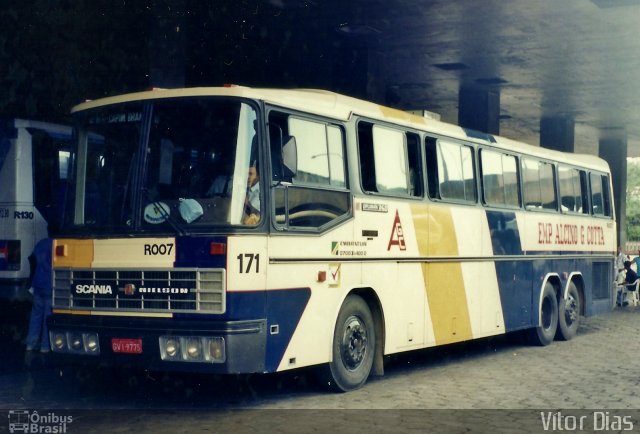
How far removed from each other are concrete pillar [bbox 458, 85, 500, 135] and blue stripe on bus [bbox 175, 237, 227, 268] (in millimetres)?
20285

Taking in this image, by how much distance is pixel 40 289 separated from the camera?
11.6 meters

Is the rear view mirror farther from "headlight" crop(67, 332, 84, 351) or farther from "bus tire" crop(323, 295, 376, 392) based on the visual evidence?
"headlight" crop(67, 332, 84, 351)

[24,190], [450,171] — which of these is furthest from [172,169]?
[24,190]

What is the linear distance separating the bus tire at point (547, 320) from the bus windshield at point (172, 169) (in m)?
8.23

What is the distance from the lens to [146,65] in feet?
82.2

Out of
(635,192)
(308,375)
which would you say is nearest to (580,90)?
(308,375)

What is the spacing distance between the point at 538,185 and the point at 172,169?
8.44 metres

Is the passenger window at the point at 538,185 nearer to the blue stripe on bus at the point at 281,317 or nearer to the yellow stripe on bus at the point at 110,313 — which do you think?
the blue stripe on bus at the point at 281,317

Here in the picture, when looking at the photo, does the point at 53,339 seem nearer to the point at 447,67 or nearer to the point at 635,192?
the point at 447,67

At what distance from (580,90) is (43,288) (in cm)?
2008

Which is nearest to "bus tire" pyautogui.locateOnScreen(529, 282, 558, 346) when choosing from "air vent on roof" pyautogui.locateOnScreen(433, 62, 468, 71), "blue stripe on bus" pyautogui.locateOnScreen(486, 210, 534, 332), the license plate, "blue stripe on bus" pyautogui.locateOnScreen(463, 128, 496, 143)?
"blue stripe on bus" pyautogui.locateOnScreen(486, 210, 534, 332)

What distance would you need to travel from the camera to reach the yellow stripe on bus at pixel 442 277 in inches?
462

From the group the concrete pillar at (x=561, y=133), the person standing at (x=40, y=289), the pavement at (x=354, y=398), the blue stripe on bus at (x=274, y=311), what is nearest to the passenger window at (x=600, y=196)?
the pavement at (x=354, y=398)

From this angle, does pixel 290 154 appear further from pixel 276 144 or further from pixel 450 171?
pixel 450 171
